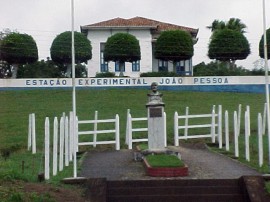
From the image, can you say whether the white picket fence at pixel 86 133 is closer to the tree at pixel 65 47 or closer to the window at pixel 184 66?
the tree at pixel 65 47

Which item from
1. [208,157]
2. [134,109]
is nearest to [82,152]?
[208,157]

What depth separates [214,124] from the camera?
23.5 metres

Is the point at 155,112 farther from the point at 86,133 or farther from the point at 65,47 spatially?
the point at 65,47

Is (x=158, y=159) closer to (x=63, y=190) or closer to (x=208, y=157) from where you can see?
(x=208, y=157)

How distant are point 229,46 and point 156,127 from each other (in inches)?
1029

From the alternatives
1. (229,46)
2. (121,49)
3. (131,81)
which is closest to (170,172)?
(131,81)

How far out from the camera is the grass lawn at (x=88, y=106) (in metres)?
23.6

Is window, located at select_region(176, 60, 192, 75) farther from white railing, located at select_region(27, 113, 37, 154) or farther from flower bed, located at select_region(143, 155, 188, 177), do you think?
flower bed, located at select_region(143, 155, 188, 177)

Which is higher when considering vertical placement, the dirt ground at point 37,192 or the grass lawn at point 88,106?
the grass lawn at point 88,106

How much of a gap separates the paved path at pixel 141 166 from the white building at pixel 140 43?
30.9 metres

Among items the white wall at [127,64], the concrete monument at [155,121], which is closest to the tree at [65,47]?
the white wall at [127,64]

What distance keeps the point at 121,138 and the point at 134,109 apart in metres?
7.85

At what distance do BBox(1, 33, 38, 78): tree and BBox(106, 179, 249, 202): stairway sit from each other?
1193 inches

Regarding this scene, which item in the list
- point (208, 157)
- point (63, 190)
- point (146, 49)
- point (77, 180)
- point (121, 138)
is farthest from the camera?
point (146, 49)
